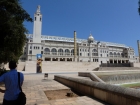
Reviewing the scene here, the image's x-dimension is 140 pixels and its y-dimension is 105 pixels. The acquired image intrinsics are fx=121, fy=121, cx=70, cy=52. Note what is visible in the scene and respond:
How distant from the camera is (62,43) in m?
72.7

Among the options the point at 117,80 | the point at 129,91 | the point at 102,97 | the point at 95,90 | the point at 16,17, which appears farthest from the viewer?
the point at 117,80

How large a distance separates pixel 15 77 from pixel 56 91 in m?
5.49

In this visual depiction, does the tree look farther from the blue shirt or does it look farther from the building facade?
the building facade

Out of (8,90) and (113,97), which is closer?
(8,90)

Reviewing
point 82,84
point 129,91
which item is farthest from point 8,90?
point 82,84

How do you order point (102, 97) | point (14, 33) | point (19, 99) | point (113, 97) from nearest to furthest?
point (19, 99) → point (113, 97) → point (102, 97) → point (14, 33)

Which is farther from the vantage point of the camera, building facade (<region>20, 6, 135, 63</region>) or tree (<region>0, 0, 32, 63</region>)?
building facade (<region>20, 6, 135, 63</region>)

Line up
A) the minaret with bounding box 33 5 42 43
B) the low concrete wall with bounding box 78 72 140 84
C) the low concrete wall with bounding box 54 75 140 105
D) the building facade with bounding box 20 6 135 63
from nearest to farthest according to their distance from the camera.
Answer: the low concrete wall with bounding box 54 75 140 105, the low concrete wall with bounding box 78 72 140 84, the minaret with bounding box 33 5 42 43, the building facade with bounding box 20 6 135 63

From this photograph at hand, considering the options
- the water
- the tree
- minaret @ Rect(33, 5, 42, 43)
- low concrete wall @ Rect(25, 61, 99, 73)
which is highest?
minaret @ Rect(33, 5, 42, 43)

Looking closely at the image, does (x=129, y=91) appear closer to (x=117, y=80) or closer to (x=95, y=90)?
(x=95, y=90)

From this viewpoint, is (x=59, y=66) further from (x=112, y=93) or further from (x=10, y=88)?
(x=10, y=88)

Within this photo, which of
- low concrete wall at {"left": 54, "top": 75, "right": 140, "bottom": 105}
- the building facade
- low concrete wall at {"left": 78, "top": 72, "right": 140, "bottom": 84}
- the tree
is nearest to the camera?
low concrete wall at {"left": 54, "top": 75, "right": 140, "bottom": 105}

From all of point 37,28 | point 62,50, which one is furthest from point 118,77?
point 62,50

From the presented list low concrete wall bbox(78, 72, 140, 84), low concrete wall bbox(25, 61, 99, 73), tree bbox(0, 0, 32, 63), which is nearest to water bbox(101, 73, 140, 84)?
low concrete wall bbox(78, 72, 140, 84)
